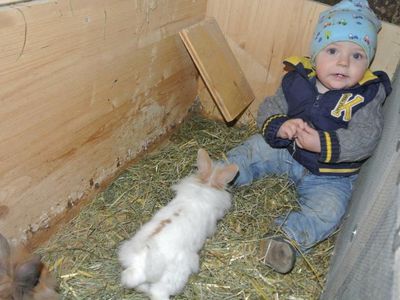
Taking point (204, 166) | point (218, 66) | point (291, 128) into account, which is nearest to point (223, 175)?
point (204, 166)

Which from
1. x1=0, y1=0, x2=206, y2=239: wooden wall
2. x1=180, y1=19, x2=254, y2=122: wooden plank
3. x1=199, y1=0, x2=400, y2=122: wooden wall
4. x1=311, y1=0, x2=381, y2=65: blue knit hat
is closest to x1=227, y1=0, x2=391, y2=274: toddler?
x1=311, y1=0, x2=381, y2=65: blue knit hat

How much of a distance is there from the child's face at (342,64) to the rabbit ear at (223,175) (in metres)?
0.79

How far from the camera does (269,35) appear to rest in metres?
2.87

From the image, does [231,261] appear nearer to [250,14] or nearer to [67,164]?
[67,164]

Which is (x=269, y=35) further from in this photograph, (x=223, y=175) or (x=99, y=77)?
(x=99, y=77)

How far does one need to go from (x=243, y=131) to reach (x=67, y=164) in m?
1.46

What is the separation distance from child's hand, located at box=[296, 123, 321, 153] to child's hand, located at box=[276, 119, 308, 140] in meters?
0.02

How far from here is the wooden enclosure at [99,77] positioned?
1739mm

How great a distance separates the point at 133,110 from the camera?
2.60 metres

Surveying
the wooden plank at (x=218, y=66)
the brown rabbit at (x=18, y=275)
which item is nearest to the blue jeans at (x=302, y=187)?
the wooden plank at (x=218, y=66)

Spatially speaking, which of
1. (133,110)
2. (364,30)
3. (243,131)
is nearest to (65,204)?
(133,110)

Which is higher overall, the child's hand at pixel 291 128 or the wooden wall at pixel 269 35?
Result: the wooden wall at pixel 269 35

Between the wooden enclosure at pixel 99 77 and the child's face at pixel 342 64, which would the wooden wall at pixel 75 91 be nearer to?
the wooden enclosure at pixel 99 77

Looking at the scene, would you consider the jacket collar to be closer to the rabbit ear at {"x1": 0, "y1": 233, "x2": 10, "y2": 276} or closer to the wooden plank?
the wooden plank
